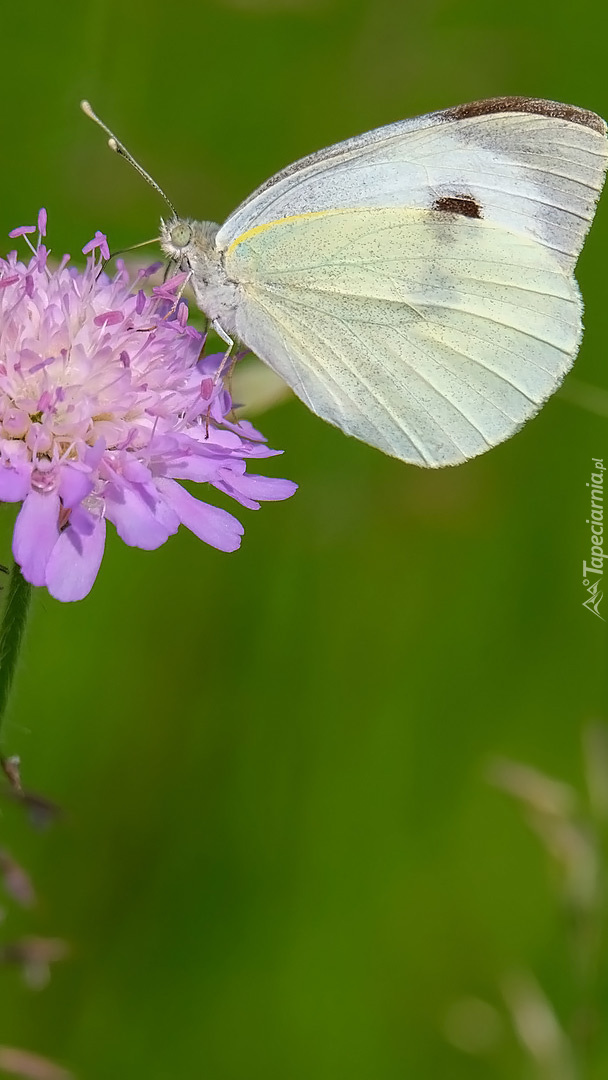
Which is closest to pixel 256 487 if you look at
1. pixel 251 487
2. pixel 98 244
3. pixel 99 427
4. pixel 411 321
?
pixel 251 487

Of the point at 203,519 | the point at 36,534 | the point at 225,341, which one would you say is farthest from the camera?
the point at 225,341

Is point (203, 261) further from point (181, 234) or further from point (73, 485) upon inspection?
point (73, 485)

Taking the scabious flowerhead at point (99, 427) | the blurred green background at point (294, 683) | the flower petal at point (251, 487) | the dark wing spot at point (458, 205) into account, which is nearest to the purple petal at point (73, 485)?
the scabious flowerhead at point (99, 427)

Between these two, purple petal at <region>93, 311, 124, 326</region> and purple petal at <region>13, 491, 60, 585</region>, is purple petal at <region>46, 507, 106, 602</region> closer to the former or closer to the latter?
purple petal at <region>13, 491, 60, 585</region>

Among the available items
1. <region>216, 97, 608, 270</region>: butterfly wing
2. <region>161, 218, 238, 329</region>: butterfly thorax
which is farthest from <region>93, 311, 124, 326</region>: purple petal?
<region>216, 97, 608, 270</region>: butterfly wing

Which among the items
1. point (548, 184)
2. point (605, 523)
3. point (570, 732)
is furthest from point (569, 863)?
point (548, 184)

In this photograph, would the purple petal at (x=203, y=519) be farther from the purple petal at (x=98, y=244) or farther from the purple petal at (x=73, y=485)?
the purple petal at (x=98, y=244)
